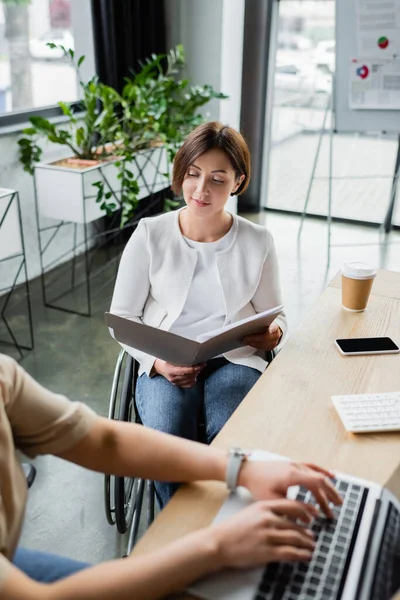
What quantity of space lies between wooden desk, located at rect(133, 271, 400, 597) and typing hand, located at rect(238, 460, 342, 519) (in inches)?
2.0

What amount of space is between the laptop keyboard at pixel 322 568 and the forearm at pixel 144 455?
7.2 inches

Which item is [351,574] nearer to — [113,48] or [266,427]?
[266,427]

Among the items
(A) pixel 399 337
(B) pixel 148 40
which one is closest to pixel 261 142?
(B) pixel 148 40

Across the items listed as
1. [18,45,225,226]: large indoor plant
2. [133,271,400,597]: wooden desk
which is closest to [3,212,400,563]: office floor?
[18,45,225,226]: large indoor plant

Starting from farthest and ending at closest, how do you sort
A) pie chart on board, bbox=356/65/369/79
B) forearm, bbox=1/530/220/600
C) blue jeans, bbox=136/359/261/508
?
pie chart on board, bbox=356/65/369/79 < blue jeans, bbox=136/359/261/508 < forearm, bbox=1/530/220/600

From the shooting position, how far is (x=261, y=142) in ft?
15.3

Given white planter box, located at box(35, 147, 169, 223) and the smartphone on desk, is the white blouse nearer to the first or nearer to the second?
the smartphone on desk

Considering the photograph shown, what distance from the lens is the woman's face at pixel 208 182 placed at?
1627 mm

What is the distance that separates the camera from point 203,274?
1.67m

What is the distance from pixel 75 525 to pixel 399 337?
3.69 ft

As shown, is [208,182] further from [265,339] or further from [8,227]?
[8,227]

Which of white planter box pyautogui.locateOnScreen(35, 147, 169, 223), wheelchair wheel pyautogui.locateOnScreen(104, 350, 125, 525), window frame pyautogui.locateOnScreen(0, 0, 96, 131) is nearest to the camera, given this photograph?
wheelchair wheel pyautogui.locateOnScreen(104, 350, 125, 525)

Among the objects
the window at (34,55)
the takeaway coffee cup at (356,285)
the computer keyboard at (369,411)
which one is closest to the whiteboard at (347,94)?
the window at (34,55)

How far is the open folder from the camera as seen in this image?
1312 millimetres
